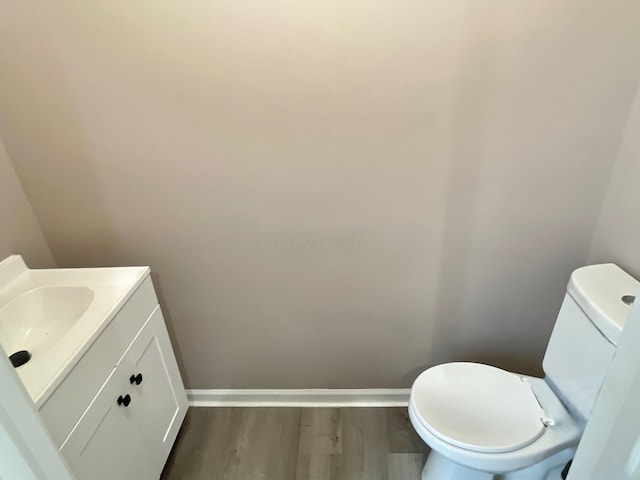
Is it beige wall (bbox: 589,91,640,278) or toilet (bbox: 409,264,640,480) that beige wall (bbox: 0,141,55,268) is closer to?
toilet (bbox: 409,264,640,480)

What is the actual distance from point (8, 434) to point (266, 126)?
1035 mm

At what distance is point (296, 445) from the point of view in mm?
1697

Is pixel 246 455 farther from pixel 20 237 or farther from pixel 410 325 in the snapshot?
pixel 20 237

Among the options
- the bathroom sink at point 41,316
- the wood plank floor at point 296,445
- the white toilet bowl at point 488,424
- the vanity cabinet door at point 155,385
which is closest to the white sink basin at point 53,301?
the bathroom sink at point 41,316

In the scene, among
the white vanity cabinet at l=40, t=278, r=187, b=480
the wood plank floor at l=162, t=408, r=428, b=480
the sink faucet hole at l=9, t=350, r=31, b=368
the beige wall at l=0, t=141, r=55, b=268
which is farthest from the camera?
the wood plank floor at l=162, t=408, r=428, b=480

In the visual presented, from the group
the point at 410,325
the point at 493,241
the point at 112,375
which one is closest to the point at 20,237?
the point at 112,375

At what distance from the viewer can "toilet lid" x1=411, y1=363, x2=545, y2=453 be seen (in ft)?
4.03

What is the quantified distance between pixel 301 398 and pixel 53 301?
111 cm

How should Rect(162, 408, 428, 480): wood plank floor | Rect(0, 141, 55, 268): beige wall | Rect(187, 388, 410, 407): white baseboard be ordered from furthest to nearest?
Rect(187, 388, 410, 407): white baseboard
Rect(162, 408, 428, 480): wood plank floor
Rect(0, 141, 55, 268): beige wall

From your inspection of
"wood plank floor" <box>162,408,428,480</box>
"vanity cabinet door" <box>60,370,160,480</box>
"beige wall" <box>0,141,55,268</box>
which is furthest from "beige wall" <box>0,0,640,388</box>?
"vanity cabinet door" <box>60,370,160,480</box>

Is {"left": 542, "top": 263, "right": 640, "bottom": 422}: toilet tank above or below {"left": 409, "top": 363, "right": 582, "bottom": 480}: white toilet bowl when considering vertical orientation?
above

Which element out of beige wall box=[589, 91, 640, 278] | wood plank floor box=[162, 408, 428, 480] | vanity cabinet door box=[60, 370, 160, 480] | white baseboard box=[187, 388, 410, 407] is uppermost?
beige wall box=[589, 91, 640, 278]

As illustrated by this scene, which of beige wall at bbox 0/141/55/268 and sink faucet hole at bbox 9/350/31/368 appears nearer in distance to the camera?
sink faucet hole at bbox 9/350/31/368

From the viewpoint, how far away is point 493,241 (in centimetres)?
146
